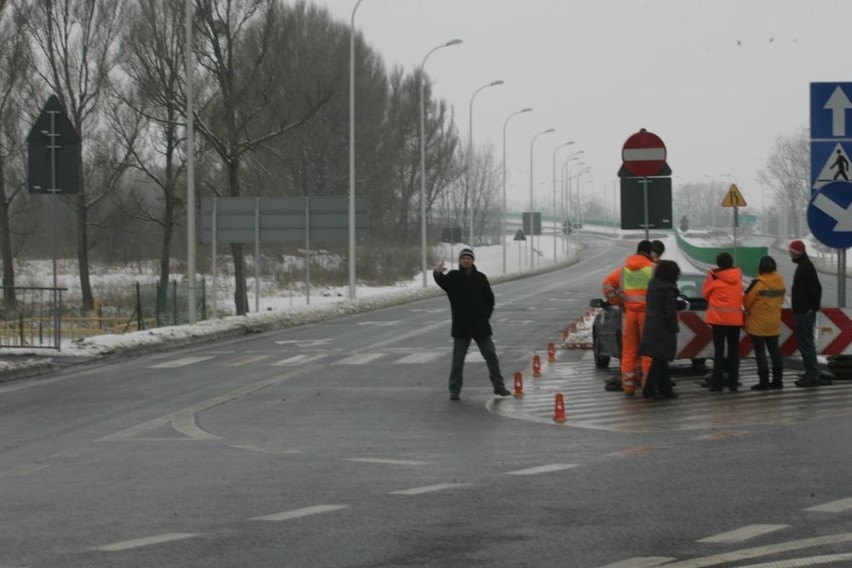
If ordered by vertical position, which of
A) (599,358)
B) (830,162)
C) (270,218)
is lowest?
(599,358)

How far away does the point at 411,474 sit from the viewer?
11070 mm

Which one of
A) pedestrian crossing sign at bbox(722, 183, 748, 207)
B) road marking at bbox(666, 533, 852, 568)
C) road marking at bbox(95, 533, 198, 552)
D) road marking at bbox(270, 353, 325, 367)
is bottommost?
road marking at bbox(270, 353, 325, 367)

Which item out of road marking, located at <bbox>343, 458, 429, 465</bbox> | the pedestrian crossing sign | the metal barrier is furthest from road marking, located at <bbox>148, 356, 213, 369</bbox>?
the pedestrian crossing sign

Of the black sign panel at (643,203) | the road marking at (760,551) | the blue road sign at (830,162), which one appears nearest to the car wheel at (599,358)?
the black sign panel at (643,203)

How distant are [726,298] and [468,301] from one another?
3.26 m

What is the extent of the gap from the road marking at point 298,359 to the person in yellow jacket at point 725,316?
26.2 ft

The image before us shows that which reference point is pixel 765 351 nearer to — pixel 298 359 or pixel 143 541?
pixel 298 359

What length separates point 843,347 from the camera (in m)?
19.2

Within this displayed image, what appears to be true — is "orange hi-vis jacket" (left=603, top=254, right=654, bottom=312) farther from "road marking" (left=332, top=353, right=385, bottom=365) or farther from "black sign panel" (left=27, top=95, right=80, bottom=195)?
"black sign panel" (left=27, top=95, right=80, bottom=195)

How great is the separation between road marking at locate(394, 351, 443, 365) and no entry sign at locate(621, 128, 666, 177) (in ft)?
19.4

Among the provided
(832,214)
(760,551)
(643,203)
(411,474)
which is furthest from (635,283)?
(760,551)

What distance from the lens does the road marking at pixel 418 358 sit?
2356cm

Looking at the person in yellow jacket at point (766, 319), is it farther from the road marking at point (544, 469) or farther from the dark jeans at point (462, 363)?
the road marking at point (544, 469)

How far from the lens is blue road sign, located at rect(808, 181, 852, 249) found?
1789 centimetres
